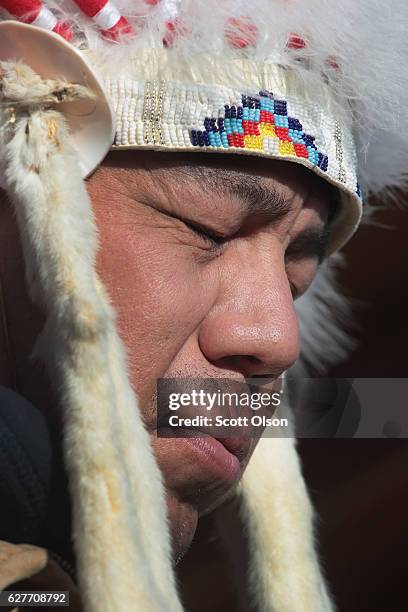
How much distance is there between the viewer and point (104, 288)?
3.94ft

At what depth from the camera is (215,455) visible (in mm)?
1384

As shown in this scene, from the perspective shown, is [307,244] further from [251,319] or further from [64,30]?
[64,30]

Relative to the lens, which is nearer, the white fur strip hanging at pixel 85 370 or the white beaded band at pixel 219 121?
the white fur strip hanging at pixel 85 370

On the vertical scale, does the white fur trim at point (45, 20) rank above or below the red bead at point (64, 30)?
above

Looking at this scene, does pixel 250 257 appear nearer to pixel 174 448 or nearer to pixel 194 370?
pixel 194 370

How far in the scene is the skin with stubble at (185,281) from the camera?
1.28 meters

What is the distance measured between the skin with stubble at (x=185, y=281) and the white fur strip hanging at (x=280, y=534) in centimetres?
25

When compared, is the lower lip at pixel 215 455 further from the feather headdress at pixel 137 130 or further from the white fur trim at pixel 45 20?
the white fur trim at pixel 45 20

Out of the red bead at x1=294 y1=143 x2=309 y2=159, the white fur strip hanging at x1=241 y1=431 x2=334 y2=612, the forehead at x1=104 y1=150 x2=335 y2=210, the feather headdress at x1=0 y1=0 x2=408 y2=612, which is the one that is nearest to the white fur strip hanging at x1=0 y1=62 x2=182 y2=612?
the feather headdress at x1=0 y1=0 x2=408 y2=612

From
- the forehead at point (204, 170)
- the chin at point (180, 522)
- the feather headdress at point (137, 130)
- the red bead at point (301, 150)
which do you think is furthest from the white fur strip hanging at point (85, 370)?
the red bead at point (301, 150)

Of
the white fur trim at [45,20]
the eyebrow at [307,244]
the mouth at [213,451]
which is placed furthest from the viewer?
the eyebrow at [307,244]

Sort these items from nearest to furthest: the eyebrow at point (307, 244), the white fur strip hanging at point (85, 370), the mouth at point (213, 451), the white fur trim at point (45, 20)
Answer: the white fur strip hanging at point (85, 370) → the white fur trim at point (45, 20) → the mouth at point (213, 451) → the eyebrow at point (307, 244)

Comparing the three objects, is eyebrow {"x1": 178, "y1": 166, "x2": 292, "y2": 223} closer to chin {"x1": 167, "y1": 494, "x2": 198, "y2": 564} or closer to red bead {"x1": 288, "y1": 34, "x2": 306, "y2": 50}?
red bead {"x1": 288, "y1": 34, "x2": 306, "y2": 50}

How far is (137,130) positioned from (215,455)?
0.49 m
